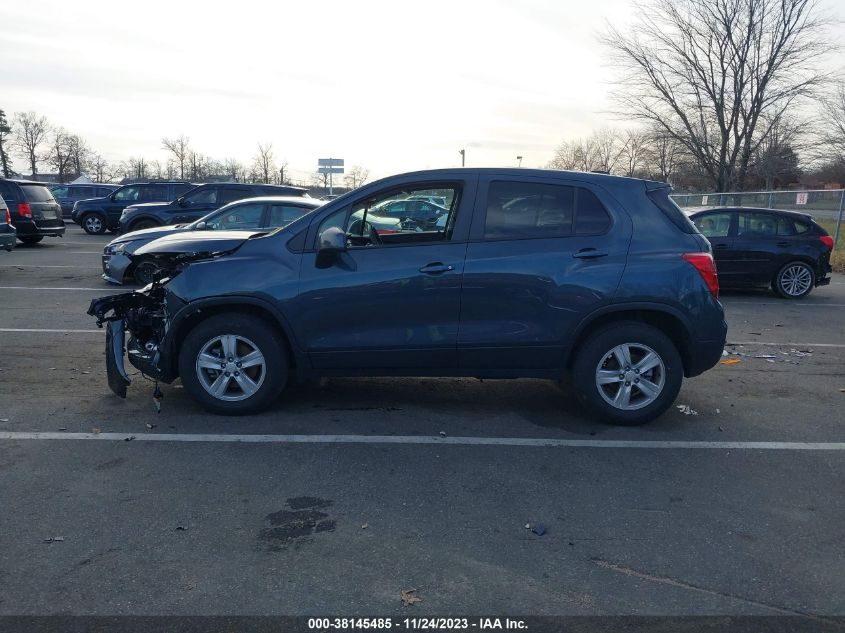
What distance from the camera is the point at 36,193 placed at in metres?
19.6

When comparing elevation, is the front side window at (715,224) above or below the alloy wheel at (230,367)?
above

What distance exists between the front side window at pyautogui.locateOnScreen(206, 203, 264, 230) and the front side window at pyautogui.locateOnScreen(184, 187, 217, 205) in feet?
19.2

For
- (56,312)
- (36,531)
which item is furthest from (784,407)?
(56,312)

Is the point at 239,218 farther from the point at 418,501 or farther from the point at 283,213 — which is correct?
the point at 418,501

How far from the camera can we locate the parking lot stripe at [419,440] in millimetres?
5133

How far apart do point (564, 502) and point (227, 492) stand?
1.97 m

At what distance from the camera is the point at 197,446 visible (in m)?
5.02

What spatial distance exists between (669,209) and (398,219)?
2133 millimetres

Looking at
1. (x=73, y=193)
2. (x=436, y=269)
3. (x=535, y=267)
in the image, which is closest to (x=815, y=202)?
(x=535, y=267)

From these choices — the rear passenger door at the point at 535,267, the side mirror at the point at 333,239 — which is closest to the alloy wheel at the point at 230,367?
the side mirror at the point at 333,239

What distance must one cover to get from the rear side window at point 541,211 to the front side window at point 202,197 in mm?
13554

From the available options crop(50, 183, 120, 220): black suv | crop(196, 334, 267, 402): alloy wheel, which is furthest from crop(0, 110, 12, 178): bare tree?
crop(196, 334, 267, 402): alloy wheel

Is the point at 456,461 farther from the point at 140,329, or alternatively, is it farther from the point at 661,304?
the point at 140,329

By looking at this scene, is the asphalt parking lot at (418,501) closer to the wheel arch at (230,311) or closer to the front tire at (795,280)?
the wheel arch at (230,311)
